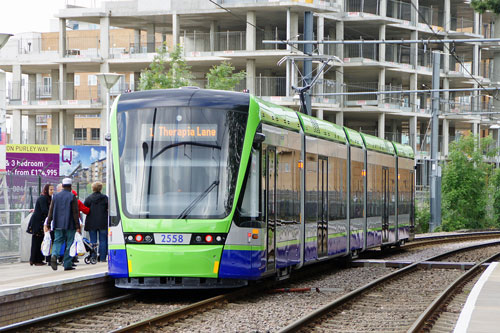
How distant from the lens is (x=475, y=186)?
5481 centimetres

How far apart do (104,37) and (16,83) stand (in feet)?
29.3

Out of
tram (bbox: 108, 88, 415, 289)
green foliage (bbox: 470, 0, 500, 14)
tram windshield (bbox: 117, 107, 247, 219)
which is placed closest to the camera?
tram (bbox: 108, 88, 415, 289)

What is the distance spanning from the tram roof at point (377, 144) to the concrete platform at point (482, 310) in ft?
26.2

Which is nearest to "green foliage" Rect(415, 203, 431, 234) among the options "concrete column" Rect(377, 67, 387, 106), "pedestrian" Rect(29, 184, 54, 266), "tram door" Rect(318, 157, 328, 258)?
"concrete column" Rect(377, 67, 387, 106)

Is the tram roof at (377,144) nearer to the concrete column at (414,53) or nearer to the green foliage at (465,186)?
the green foliage at (465,186)

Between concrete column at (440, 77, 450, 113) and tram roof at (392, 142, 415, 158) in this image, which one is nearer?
tram roof at (392, 142, 415, 158)

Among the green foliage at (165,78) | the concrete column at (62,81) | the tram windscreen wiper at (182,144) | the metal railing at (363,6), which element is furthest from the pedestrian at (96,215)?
the metal railing at (363,6)

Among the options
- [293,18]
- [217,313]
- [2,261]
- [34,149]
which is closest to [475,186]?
[293,18]

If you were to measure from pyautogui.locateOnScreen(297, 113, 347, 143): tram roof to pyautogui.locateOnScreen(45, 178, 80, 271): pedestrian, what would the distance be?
4.89m

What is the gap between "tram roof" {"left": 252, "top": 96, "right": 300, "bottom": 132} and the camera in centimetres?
1611

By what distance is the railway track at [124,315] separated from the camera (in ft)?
39.9

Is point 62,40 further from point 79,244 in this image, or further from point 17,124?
point 79,244

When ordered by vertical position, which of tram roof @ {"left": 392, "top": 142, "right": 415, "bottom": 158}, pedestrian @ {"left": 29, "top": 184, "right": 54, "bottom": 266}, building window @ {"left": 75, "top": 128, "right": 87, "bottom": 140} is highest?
building window @ {"left": 75, "top": 128, "right": 87, "bottom": 140}

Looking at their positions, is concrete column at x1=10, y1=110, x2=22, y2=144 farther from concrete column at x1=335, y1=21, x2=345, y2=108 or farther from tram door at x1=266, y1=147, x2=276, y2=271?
tram door at x1=266, y1=147, x2=276, y2=271
